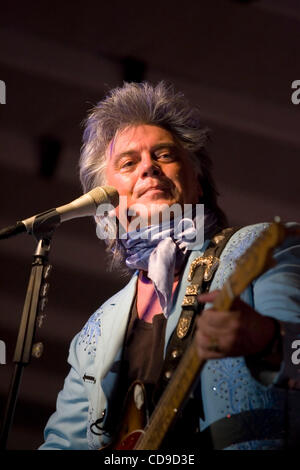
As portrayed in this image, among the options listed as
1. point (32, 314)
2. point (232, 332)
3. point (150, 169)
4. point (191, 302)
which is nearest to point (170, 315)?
point (191, 302)

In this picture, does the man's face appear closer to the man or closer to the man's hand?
the man

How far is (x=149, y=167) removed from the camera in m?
2.00

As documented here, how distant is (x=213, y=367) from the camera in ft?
5.00

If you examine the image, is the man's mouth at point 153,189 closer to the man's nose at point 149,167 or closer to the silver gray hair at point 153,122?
the man's nose at point 149,167

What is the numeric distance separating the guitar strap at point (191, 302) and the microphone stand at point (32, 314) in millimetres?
364

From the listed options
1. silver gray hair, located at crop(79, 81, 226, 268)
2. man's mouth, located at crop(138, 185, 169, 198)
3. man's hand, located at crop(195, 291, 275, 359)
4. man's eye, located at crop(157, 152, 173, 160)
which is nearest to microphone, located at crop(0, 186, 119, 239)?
man's mouth, located at crop(138, 185, 169, 198)

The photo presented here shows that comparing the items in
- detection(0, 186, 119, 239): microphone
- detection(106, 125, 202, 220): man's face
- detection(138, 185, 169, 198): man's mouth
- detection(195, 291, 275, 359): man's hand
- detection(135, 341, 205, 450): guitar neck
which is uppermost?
detection(106, 125, 202, 220): man's face

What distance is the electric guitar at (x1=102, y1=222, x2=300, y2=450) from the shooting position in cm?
103

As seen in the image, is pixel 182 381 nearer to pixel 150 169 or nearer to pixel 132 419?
pixel 132 419

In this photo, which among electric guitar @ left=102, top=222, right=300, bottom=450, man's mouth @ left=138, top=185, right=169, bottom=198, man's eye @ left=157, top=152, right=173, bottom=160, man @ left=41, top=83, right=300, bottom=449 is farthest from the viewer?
man's eye @ left=157, top=152, right=173, bottom=160

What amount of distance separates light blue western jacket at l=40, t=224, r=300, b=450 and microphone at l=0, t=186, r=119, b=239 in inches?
13.8

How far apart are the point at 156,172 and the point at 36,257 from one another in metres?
0.63

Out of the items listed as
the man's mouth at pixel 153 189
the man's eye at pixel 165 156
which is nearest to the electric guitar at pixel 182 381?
the man's mouth at pixel 153 189
